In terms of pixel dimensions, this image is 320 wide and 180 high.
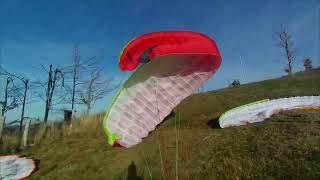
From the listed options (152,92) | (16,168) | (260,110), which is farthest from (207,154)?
(16,168)

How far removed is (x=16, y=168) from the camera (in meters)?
8.82

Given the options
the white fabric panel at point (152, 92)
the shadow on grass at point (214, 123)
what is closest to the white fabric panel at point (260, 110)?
the shadow on grass at point (214, 123)

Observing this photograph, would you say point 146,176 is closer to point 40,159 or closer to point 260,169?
point 260,169

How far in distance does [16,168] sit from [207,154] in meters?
5.94

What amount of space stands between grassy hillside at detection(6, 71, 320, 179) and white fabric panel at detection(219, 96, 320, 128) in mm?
351

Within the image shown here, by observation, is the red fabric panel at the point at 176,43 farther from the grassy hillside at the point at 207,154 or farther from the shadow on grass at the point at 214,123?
the shadow on grass at the point at 214,123

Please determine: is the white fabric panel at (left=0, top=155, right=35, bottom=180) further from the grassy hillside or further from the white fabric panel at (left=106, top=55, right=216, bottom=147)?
the white fabric panel at (left=106, top=55, right=216, bottom=147)

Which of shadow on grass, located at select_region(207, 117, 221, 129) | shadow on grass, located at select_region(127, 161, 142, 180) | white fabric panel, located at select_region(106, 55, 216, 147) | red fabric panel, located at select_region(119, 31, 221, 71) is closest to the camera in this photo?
red fabric panel, located at select_region(119, 31, 221, 71)

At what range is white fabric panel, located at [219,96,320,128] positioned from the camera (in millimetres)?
7578

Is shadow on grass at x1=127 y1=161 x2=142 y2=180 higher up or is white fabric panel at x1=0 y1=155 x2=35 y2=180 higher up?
shadow on grass at x1=127 y1=161 x2=142 y2=180

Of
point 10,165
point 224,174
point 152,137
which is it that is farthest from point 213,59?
point 10,165

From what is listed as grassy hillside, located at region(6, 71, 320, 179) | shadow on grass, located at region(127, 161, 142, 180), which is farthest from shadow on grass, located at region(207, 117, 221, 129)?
shadow on grass, located at region(127, 161, 142, 180)

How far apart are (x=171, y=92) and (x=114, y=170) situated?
2.58m

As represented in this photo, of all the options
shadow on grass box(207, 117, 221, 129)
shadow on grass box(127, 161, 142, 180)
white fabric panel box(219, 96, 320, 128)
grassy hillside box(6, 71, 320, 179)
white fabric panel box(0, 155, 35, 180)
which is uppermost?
white fabric panel box(219, 96, 320, 128)
